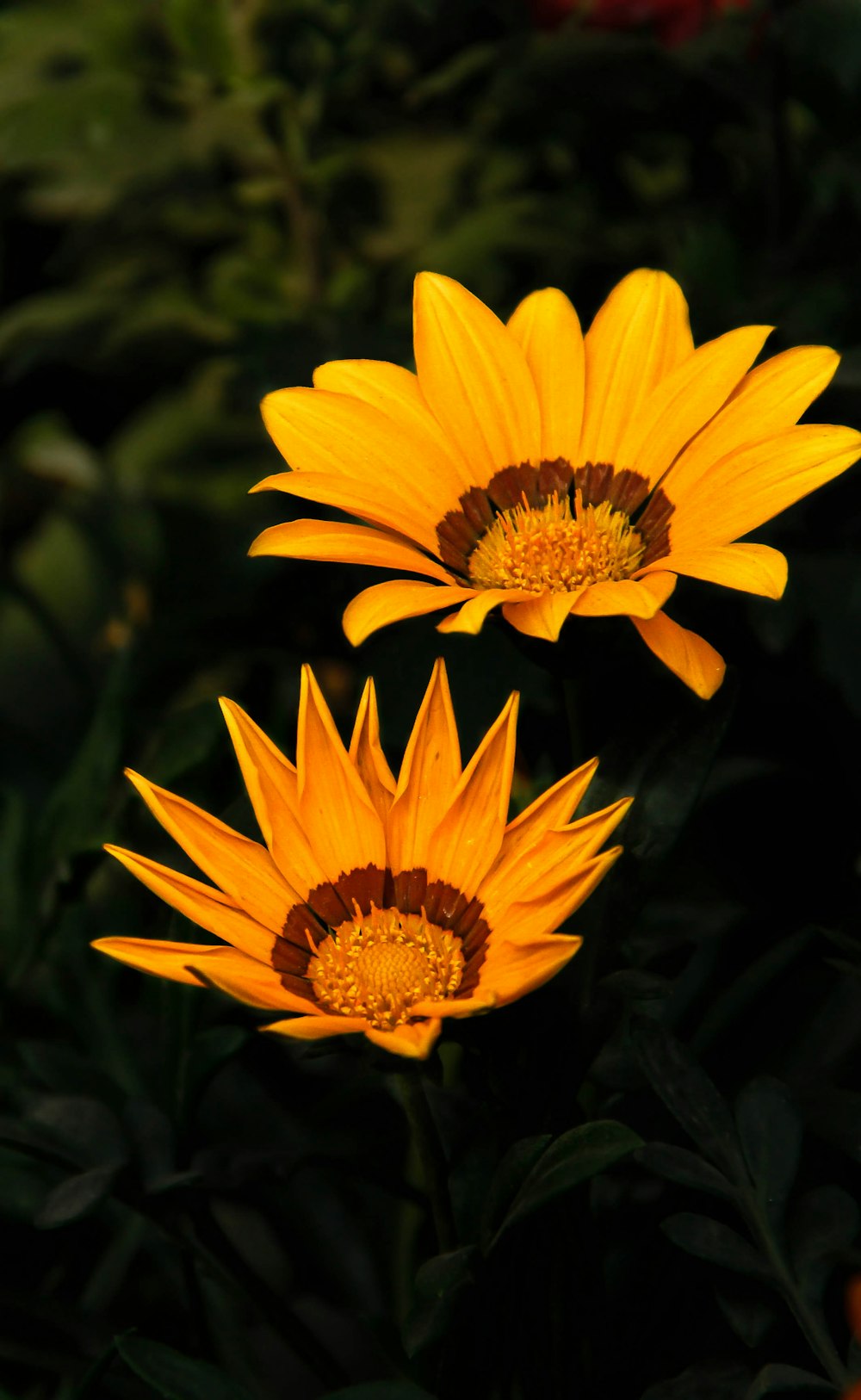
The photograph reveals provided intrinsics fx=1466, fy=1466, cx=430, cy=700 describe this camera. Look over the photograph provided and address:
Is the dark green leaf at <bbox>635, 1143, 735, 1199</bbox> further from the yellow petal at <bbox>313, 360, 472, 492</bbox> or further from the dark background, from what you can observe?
the yellow petal at <bbox>313, 360, 472, 492</bbox>

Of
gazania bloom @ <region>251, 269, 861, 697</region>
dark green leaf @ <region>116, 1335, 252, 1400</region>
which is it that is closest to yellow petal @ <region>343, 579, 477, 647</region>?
gazania bloom @ <region>251, 269, 861, 697</region>

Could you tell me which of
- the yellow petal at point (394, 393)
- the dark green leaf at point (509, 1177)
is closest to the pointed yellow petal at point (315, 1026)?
the dark green leaf at point (509, 1177)

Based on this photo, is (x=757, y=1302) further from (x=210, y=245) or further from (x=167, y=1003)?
(x=210, y=245)

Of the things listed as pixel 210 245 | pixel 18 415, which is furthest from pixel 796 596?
pixel 18 415

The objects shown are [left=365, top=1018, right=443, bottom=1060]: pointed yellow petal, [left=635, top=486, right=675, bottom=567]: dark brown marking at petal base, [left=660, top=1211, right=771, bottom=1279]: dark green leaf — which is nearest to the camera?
[left=365, top=1018, right=443, bottom=1060]: pointed yellow petal

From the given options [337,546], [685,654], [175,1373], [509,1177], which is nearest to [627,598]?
[685,654]

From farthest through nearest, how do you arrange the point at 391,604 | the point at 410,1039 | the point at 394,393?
the point at 394,393
the point at 391,604
the point at 410,1039

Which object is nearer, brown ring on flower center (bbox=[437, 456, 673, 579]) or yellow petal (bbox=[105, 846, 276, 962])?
yellow petal (bbox=[105, 846, 276, 962])

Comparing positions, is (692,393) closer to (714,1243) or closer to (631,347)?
(631,347)
